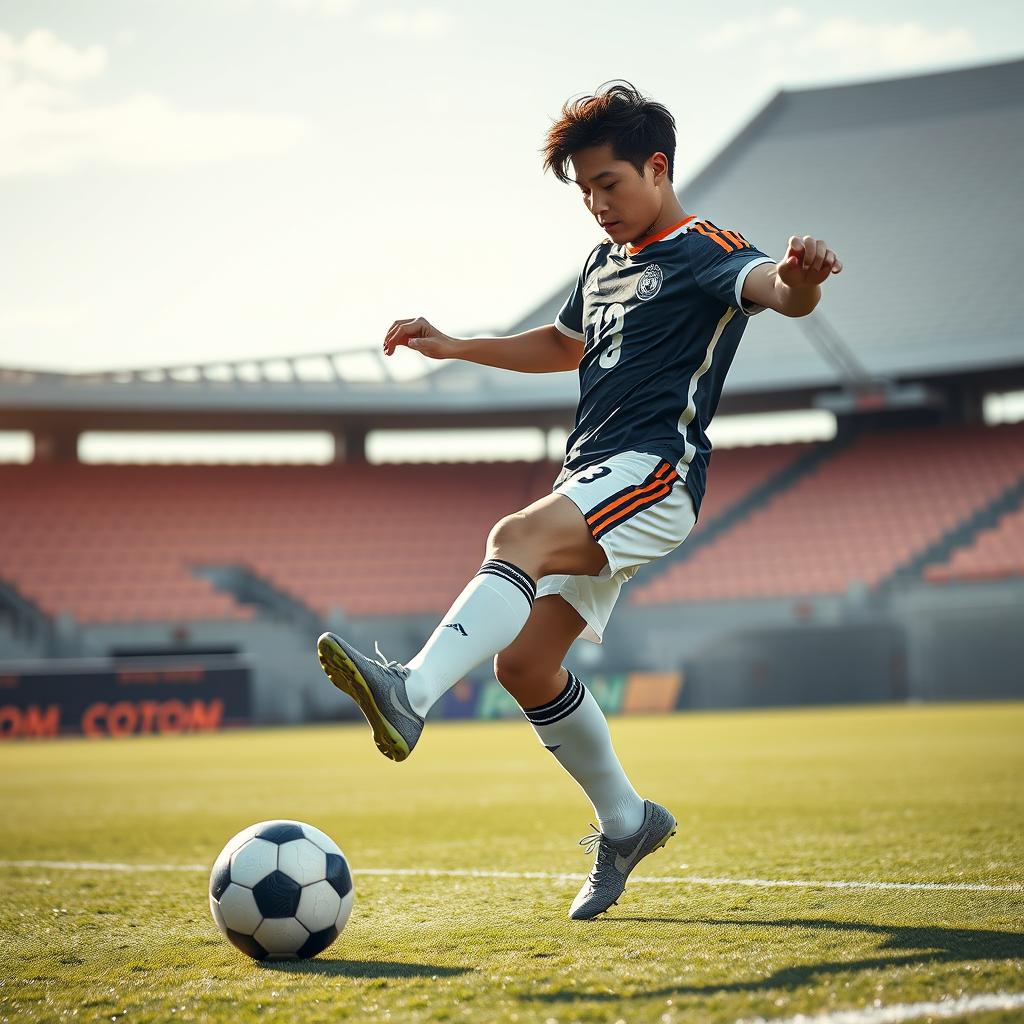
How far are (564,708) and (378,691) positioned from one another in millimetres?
913

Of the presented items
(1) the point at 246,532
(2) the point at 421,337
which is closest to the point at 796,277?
(2) the point at 421,337

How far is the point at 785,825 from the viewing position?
547 centimetres

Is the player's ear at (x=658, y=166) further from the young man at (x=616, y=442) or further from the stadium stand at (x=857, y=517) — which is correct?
the stadium stand at (x=857, y=517)

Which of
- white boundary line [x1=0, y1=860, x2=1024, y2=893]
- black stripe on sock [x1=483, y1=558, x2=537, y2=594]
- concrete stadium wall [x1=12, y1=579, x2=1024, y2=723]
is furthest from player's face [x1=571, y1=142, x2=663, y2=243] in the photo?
concrete stadium wall [x1=12, y1=579, x2=1024, y2=723]

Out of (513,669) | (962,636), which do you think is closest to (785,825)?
(513,669)

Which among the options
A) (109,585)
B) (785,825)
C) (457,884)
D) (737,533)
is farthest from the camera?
(737,533)

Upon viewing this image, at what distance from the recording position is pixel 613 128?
3.22 meters

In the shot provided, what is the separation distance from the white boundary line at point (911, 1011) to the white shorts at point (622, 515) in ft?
3.95

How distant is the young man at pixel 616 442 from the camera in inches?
120

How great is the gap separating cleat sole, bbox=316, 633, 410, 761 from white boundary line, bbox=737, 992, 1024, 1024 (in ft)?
3.05

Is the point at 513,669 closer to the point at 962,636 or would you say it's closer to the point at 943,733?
the point at 943,733

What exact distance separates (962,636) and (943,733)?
8114 millimetres

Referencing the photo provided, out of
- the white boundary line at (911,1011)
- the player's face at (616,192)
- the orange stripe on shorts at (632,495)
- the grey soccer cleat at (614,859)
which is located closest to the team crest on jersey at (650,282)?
the player's face at (616,192)

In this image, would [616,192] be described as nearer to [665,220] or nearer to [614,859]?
[665,220]
